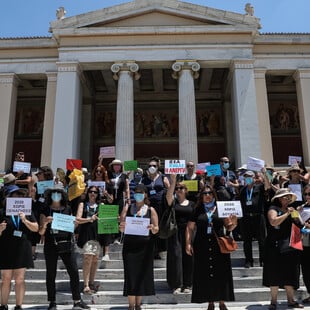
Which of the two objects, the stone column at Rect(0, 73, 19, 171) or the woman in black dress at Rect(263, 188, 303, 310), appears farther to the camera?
the stone column at Rect(0, 73, 19, 171)

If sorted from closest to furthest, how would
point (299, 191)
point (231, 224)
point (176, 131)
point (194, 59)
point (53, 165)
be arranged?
point (231, 224) < point (299, 191) < point (53, 165) < point (194, 59) < point (176, 131)

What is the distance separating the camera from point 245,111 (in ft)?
58.8

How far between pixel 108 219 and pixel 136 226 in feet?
3.19

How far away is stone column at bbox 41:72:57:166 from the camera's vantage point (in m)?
18.3

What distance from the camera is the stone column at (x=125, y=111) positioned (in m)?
17.4

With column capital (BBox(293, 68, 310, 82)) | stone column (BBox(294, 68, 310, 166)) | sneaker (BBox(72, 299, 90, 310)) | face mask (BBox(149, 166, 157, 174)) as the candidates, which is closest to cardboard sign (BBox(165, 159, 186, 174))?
face mask (BBox(149, 166, 157, 174))

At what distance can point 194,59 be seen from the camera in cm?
1853

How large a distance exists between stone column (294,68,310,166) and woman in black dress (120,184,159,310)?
566 inches

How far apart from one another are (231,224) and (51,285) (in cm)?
298

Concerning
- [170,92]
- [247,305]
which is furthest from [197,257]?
[170,92]

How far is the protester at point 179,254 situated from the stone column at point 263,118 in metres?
12.0

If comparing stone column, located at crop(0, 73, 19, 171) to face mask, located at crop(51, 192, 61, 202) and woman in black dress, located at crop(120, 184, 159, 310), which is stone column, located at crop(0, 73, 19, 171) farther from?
woman in black dress, located at crop(120, 184, 159, 310)

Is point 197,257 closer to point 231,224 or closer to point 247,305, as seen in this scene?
point 231,224

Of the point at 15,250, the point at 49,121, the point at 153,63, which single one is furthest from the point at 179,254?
the point at 49,121
